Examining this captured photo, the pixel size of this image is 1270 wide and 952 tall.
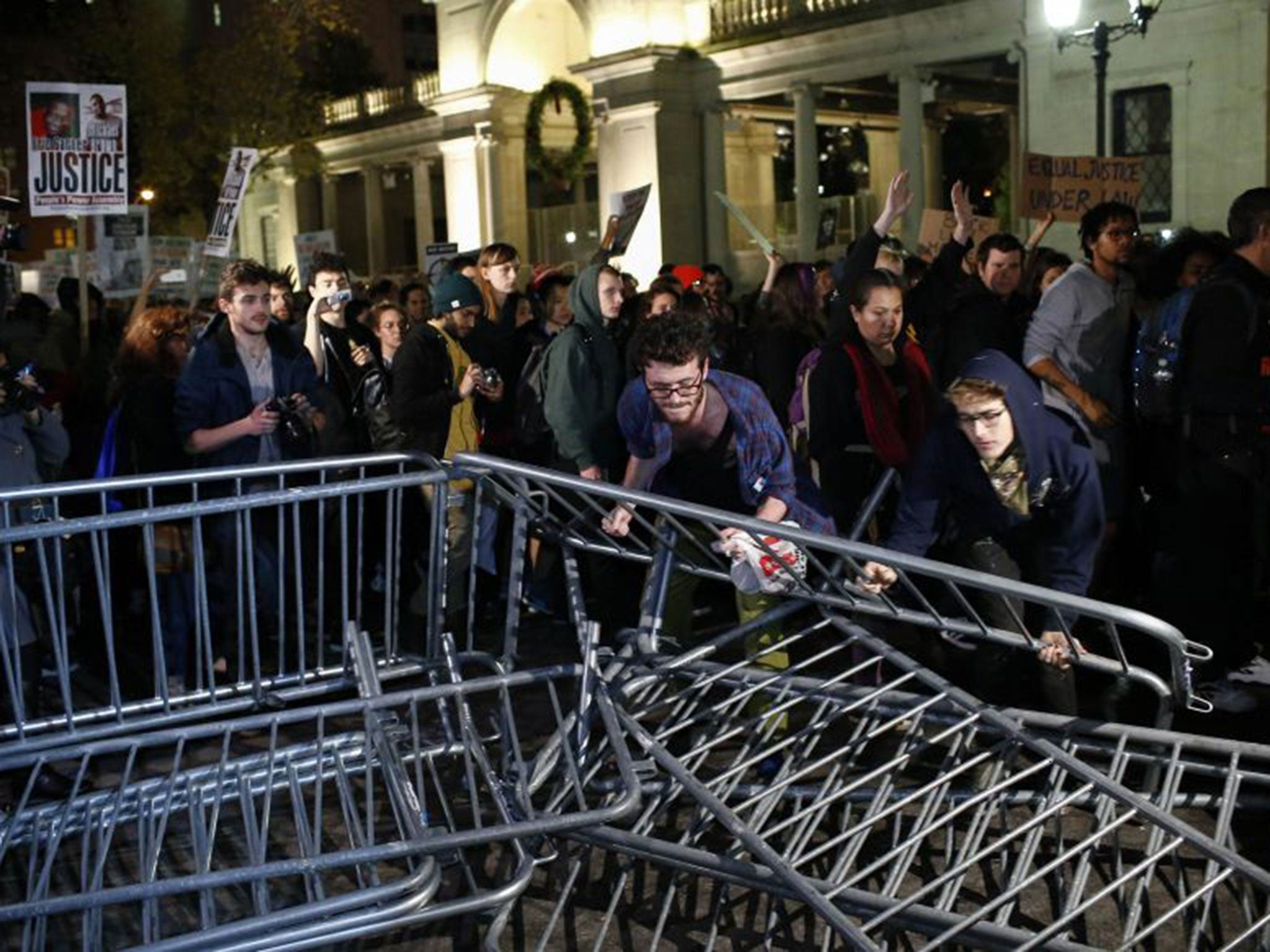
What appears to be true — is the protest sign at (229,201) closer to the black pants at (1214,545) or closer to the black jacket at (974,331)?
the black jacket at (974,331)

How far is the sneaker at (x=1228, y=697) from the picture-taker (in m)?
5.95

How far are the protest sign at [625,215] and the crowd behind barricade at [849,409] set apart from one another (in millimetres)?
662

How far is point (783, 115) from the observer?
Result: 112 feet

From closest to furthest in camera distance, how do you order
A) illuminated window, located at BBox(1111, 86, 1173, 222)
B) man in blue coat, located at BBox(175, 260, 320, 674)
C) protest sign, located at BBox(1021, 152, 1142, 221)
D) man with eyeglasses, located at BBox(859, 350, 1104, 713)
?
1. man with eyeglasses, located at BBox(859, 350, 1104, 713)
2. man in blue coat, located at BBox(175, 260, 320, 674)
3. protest sign, located at BBox(1021, 152, 1142, 221)
4. illuminated window, located at BBox(1111, 86, 1173, 222)

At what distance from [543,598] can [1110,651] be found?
10.0ft

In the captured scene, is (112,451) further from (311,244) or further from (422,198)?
(422,198)

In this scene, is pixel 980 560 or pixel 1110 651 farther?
pixel 1110 651

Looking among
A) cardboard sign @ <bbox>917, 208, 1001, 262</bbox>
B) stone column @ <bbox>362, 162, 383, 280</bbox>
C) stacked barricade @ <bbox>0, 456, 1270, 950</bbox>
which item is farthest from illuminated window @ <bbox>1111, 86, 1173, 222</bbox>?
stone column @ <bbox>362, 162, 383, 280</bbox>

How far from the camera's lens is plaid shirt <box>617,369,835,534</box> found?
5176 mm

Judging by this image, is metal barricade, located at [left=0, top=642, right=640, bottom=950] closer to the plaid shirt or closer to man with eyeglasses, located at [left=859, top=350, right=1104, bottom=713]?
the plaid shirt

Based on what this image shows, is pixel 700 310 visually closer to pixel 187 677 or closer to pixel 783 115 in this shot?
pixel 187 677

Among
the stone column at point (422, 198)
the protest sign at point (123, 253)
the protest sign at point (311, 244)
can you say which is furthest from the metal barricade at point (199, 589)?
the stone column at point (422, 198)

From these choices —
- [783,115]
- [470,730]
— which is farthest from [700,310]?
[783,115]

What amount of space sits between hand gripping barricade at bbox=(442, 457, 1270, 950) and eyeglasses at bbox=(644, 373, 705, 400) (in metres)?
0.56
